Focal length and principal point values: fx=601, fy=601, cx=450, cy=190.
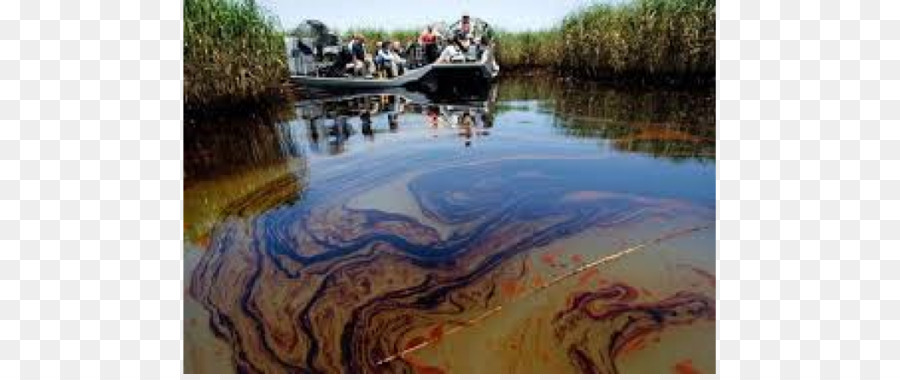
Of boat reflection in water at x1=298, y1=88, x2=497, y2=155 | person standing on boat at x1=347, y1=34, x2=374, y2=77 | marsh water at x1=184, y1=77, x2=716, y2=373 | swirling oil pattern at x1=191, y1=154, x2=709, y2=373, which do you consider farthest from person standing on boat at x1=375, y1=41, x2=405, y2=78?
swirling oil pattern at x1=191, y1=154, x2=709, y2=373

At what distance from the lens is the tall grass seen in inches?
266

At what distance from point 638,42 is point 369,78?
Answer: 5060mm

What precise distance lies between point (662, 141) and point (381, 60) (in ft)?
23.7

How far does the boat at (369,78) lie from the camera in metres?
10.9

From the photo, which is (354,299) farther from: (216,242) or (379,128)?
(379,128)

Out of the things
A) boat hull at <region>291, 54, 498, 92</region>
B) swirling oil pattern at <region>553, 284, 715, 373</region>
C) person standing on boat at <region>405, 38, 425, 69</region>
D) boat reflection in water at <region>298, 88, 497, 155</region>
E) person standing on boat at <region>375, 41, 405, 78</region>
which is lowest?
swirling oil pattern at <region>553, 284, 715, 373</region>

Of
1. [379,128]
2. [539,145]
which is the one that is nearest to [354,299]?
[539,145]

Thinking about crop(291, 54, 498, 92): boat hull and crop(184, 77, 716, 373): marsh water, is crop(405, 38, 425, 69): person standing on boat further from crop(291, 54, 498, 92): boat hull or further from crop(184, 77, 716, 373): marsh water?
crop(184, 77, 716, 373): marsh water

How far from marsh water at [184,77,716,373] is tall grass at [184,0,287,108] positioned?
1.47 meters

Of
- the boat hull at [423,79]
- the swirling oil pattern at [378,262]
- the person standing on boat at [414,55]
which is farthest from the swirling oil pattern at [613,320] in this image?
the person standing on boat at [414,55]

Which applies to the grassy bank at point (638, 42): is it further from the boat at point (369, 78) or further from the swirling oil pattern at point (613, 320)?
the swirling oil pattern at point (613, 320)

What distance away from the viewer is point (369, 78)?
36.1 ft

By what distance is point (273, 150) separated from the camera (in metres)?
5.61

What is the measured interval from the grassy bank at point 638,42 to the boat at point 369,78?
2.72 meters
